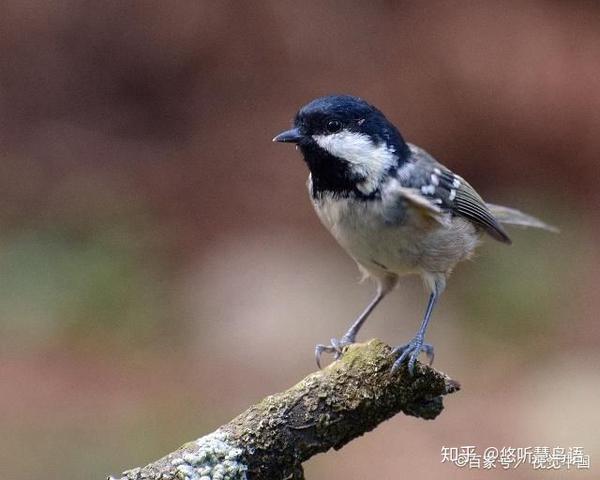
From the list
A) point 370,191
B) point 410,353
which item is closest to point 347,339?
point 370,191

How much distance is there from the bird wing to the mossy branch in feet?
4.34

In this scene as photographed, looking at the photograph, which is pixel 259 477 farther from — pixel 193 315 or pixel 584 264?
pixel 584 264

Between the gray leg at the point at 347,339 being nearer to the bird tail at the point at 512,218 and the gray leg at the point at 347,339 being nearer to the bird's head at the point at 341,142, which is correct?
the bird's head at the point at 341,142

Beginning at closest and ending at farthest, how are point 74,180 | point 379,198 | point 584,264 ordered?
point 379,198
point 584,264
point 74,180

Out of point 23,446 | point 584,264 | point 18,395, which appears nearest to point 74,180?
point 18,395

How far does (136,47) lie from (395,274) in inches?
311

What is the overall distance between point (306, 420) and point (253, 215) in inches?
327

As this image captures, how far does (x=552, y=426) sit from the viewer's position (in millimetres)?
7145

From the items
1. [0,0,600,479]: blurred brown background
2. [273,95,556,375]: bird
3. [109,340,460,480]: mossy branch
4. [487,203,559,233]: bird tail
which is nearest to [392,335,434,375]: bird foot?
[109,340,460,480]: mossy branch

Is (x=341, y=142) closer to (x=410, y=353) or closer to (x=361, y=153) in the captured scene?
(x=361, y=153)

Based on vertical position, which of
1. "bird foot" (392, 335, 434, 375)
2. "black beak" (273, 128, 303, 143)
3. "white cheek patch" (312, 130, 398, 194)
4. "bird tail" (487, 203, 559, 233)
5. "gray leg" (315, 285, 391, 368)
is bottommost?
"bird foot" (392, 335, 434, 375)

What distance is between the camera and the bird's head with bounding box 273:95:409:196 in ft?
13.4

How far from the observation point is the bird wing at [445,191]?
433 cm

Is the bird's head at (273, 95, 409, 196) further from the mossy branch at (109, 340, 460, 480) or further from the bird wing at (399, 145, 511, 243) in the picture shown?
the mossy branch at (109, 340, 460, 480)
